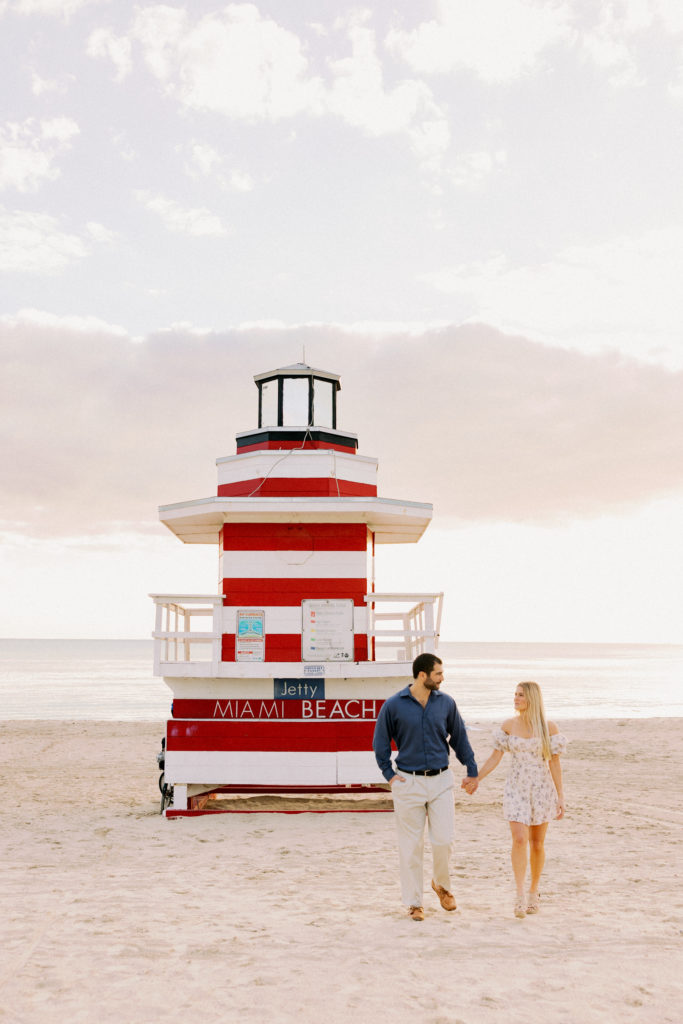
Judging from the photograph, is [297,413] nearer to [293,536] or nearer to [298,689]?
[293,536]

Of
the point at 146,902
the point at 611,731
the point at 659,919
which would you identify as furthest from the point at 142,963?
the point at 611,731

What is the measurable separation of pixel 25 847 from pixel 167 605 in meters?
3.63

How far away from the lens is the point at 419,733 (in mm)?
6211

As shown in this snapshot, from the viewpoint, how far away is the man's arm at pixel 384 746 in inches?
241

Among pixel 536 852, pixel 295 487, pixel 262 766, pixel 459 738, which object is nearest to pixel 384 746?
pixel 459 738

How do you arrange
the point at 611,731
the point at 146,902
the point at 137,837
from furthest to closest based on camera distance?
the point at 611,731 < the point at 137,837 < the point at 146,902

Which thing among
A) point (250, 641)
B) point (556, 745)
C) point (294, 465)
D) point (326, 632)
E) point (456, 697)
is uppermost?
point (294, 465)

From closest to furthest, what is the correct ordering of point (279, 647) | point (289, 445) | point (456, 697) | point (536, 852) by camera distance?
point (536, 852), point (279, 647), point (289, 445), point (456, 697)

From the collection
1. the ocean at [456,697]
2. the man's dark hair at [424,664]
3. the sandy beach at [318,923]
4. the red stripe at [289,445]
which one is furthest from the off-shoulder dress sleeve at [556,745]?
the ocean at [456,697]

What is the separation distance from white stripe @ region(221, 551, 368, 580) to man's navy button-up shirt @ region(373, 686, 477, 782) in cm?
526

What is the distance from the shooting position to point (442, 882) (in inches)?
249

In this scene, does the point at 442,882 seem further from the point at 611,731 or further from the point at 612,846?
the point at 611,731

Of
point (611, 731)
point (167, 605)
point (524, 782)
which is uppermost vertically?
point (167, 605)

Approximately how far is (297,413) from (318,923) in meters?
8.36
